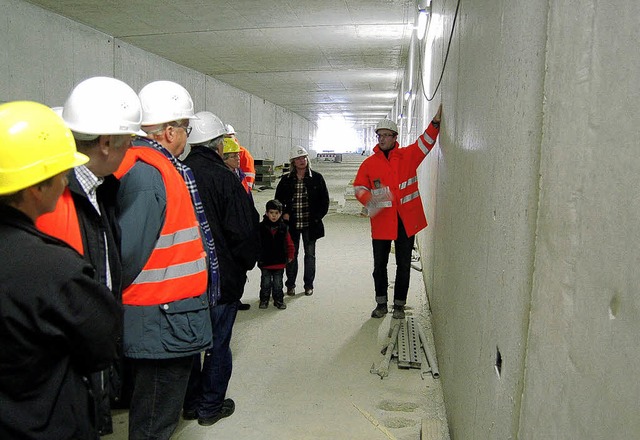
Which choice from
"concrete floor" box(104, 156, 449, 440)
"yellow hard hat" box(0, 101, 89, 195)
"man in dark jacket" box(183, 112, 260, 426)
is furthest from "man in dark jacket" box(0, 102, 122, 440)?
"concrete floor" box(104, 156, 449, 440)

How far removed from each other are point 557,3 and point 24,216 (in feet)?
4.71

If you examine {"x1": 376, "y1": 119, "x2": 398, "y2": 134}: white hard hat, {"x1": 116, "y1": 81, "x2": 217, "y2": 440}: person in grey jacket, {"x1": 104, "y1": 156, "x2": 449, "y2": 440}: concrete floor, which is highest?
{"x1": 376, "y1": 119, "x2": 398, "y2": 134}: white hard hat

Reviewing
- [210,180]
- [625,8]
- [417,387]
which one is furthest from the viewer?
[417,387]

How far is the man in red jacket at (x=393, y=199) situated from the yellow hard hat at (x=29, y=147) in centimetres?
371

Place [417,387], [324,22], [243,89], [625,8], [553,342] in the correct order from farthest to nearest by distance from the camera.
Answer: [243,89] < [324,22] < [417,387] < [553,342] < [625,8]

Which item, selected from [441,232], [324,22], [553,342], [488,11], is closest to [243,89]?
[324,22]

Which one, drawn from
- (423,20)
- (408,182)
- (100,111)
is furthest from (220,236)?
(423,20)

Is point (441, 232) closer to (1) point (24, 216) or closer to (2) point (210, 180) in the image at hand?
(2) point (210, 180)

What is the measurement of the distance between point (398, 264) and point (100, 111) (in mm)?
3630

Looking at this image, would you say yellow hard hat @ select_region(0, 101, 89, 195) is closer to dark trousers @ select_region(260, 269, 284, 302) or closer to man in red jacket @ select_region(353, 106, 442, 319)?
man in red jacket @ select_region(353, 106, 442, 319)

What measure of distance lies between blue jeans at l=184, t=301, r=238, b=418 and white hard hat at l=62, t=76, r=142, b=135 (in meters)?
1.48

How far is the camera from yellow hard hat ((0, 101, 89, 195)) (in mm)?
1310

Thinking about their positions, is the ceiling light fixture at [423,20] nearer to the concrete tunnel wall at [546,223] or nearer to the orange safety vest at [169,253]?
the concrete tunnel wall at [546,223]

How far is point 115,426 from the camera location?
3154 millimetres
